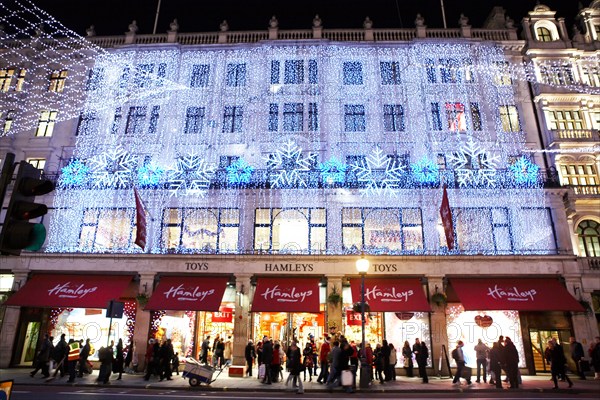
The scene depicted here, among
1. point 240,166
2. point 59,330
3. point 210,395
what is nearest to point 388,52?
point 240,166

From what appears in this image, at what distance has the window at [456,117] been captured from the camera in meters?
25.8

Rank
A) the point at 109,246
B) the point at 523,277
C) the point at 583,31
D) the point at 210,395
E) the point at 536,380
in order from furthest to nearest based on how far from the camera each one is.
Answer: the point at 583,31, the point at 109,246, the point at 523,277, the point at 536,380, the point at 210,395

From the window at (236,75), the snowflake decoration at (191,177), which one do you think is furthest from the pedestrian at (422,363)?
the window at (236,75)

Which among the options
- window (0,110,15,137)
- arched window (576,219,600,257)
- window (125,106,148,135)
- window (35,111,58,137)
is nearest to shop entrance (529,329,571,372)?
arched window (576,219,600,257)

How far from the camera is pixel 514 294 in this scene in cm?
2105

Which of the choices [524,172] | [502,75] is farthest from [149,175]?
[502,75]

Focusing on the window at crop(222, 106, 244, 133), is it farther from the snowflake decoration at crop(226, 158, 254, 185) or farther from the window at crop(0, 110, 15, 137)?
the window at crop(0, 110, 15, 137)

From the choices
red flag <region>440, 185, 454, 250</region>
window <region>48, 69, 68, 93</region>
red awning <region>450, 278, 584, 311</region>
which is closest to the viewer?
red flag <region>440, 185, 454, 250</region>

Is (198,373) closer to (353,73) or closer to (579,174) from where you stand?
(353,73)

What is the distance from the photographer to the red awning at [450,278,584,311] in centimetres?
2038

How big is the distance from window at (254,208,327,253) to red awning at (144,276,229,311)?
329 cm

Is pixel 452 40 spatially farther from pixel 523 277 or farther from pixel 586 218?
pixel 523 277

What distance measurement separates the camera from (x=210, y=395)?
13.8 m

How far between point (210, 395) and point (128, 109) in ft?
67.1
